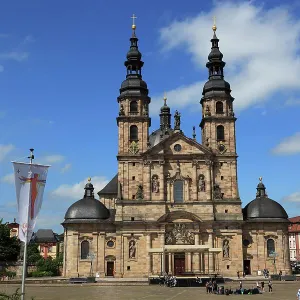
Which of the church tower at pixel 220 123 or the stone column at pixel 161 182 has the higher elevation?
the church tower at pixel 220 123

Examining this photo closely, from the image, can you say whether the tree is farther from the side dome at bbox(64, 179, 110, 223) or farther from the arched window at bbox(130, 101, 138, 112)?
the arched window at bbox(130, 101, 138, 112)

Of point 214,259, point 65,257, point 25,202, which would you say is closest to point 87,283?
point 65,257

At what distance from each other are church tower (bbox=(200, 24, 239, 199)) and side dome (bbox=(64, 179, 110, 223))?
15436 millimetres

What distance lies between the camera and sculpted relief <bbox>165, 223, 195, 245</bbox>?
61.8 m

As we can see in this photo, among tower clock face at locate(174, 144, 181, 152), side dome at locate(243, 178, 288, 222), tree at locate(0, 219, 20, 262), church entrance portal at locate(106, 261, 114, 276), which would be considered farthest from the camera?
tree at locate(0, 219, 20, 262)

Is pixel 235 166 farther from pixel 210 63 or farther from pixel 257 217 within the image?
pixel 210 63

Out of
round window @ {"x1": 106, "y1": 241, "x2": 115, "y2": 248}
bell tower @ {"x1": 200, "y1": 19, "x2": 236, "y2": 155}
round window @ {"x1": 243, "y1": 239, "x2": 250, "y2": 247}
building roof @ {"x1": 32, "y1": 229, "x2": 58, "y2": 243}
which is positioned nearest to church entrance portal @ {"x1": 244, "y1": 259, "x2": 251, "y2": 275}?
round window @ {"x1": 243, "y1": 239, "x2": 250, "y2": 247}

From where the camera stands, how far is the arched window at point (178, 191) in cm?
6384

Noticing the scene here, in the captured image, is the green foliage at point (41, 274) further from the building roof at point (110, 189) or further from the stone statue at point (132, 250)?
the building roof at point (110, 189)

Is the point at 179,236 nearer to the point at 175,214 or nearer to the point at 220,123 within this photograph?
the point at 175,214

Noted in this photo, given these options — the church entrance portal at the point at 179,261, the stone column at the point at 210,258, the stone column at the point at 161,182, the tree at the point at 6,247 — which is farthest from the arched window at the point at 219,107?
the tree at the point at 6,247

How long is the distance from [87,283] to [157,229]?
1269cm

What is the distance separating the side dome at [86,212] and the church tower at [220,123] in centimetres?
1544

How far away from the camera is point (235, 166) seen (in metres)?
65.6
